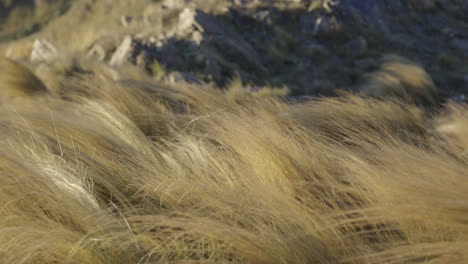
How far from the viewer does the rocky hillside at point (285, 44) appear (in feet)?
15.3

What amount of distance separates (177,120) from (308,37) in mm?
4773

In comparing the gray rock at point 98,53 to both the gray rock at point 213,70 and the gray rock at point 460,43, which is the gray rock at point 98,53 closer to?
the gray rock at point 213,70

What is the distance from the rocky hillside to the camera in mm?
4652

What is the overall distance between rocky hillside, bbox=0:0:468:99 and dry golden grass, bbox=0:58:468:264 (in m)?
2.52

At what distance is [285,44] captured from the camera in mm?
5859

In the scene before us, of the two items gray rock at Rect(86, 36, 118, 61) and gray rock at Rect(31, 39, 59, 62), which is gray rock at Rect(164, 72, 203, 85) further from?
gray rock at Rect(31, 39, 59, 62)

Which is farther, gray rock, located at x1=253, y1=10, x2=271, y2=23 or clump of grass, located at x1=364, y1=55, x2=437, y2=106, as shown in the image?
gray rock, located at x1=253, y1=10, x2=271, y2=23

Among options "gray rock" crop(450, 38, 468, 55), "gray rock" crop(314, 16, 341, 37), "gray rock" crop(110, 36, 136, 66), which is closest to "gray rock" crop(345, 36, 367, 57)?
"gray rock" crop(314, 16, 341, 37)

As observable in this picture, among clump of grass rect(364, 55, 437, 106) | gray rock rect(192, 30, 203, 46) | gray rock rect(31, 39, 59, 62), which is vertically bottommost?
gray rock rect(31, 39, 59, 62)

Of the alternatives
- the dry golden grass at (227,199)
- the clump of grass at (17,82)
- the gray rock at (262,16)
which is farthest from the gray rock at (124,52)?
the dry golden grass at (227,199)

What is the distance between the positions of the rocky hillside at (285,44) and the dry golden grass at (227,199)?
2518 millimetres

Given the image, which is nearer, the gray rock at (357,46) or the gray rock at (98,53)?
the gray rock at (98,53)

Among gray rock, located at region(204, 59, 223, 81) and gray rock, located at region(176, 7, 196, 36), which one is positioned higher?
gray rock, located at region(176, 7, 196, 36)

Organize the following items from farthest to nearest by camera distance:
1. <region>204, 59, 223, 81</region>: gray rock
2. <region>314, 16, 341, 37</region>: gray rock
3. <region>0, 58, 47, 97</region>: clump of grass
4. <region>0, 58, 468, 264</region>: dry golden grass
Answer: <region>314, 16, 341, 37</region>: gray rock
<region>204, 59, 223, 81</region>: gray rock
<region>0, 58, 47, 97</region>: clump of grass
<region>0, 58, 468, 264</region>: dry golden grass
